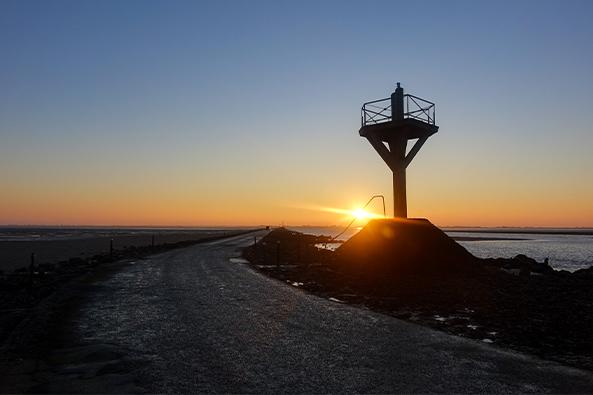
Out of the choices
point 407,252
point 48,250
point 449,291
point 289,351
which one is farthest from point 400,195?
point 48,250

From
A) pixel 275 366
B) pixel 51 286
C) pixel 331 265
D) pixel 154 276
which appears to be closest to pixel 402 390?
pixel 275 366

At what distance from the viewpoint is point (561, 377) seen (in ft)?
25.2

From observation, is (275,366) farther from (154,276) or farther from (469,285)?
(154,276)

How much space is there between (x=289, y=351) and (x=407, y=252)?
16.2 metres

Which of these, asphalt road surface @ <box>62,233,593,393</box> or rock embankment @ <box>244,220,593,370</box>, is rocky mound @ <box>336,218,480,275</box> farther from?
asphalt road surface @ <box>62,233,593,393</box>

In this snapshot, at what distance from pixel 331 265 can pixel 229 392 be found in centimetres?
2051

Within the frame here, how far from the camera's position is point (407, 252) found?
24438 millimetres

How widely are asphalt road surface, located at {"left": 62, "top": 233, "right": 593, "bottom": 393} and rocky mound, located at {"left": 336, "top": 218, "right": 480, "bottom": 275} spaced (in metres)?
9.57

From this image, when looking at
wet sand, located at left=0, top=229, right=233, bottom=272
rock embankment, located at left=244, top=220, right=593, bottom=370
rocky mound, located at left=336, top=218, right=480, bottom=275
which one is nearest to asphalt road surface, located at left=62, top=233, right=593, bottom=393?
rock embankment, located at left=244, top=220, right=593, bottom=370

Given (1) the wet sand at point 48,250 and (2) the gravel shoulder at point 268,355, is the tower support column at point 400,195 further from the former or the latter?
(1) the wet sand at point 48,250

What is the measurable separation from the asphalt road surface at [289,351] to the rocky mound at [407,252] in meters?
9.57

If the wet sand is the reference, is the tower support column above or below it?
above

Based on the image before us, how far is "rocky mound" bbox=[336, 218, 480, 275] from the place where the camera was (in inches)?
947

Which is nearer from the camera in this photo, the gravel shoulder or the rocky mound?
the gravel shoulder
